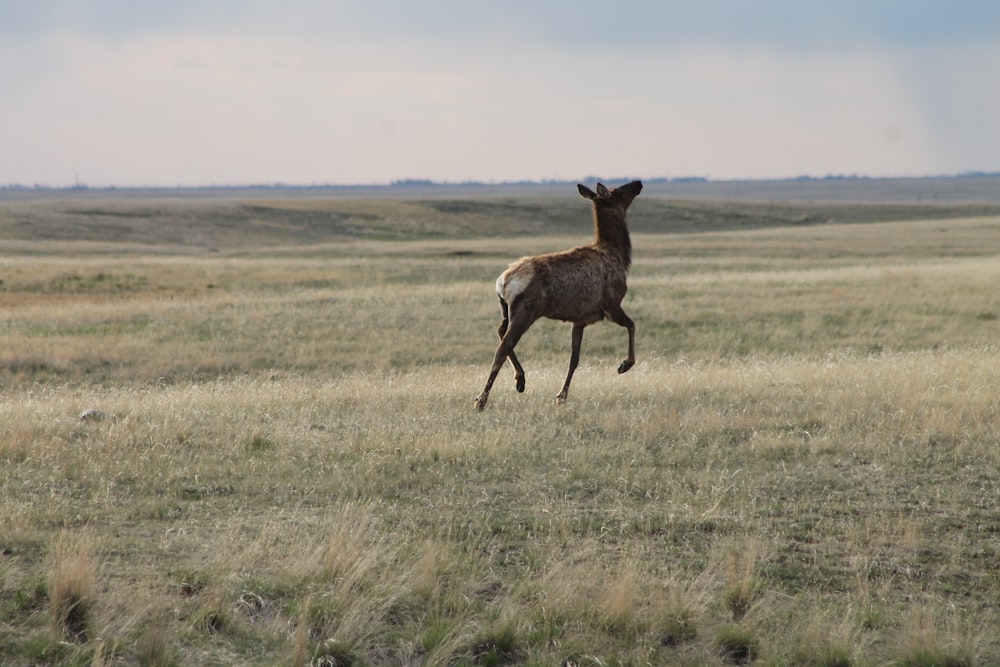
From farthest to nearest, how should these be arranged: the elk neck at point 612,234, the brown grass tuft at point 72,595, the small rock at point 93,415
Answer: the elk neck at point 612,234, the small rock at point 93,415, the brown grass tuft at point 72,595

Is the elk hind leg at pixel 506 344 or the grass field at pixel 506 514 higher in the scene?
the elk hind leg at pixel 506 344

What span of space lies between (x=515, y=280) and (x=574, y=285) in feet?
2.42

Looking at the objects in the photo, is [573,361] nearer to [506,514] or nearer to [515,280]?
[515,280]

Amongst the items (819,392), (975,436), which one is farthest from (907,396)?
(975,436)

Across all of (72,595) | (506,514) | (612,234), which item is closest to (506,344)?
(612,234)

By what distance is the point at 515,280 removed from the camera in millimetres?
10938

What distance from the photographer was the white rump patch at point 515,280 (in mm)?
10922

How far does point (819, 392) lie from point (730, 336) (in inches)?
385

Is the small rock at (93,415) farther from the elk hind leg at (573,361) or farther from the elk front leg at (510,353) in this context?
the elk hind leg at (573,361)

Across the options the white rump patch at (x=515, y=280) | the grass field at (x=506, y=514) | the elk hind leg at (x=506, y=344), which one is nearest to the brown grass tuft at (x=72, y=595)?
the grass field at (x=506, y=514)

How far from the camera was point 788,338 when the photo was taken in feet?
69.5

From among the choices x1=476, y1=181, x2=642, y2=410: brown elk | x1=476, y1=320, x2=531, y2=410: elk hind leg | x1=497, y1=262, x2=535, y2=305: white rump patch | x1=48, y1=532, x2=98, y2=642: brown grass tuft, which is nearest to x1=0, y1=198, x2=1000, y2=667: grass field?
x1=48, y1=532, x2=98, y2=642: brown grass tuft

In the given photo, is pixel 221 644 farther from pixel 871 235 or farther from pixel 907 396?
pixel 871 235

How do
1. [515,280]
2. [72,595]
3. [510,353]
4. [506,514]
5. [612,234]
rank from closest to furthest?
[72,595] < [506,514] < [515,280] < [510,353] < [612,234]
